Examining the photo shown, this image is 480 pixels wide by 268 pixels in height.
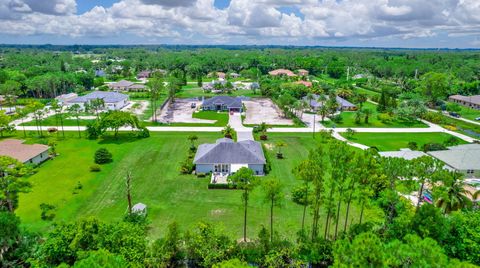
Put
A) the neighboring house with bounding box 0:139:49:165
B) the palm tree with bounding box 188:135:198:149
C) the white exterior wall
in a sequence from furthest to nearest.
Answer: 1. the palm tree with bounding box 188:135:198:149
2. the white exterior wall
3. the neighboring house with bounding box 0:139:49:165

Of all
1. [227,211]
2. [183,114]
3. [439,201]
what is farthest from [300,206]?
[183,114]

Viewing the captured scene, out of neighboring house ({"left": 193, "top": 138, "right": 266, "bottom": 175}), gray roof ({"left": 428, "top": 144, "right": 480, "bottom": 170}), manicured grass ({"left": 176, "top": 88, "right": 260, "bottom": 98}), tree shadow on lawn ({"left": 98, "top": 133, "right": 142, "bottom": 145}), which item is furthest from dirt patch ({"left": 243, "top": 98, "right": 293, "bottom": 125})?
gray roof ({"left": 428, "top": 144, "right": 480, "bottom": 170})

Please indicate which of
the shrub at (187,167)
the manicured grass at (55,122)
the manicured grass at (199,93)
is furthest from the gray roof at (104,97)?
the shrub at (187,167)

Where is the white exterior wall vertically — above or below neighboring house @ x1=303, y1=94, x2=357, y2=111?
below

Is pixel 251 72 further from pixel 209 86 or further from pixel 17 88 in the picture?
pixel 17 88

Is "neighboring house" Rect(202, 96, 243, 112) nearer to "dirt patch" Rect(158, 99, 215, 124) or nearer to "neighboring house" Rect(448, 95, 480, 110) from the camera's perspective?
"dirt patch" Rect(158, 99, 215, 124)

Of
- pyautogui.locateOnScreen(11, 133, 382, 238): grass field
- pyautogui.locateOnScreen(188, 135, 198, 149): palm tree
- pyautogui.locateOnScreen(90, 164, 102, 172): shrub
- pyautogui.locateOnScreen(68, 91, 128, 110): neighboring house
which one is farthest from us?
pyautogui.locateOnScreen(68, 91, 128, 110): neighboring house

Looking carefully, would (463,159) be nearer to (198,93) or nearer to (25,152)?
(25,152)
